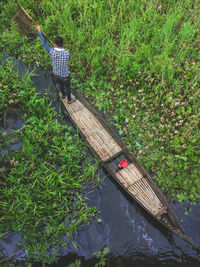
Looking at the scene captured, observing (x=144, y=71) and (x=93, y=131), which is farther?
(x=144, y=71)

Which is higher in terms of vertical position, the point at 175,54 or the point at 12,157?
the point at 175,54

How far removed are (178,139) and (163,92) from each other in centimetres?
141

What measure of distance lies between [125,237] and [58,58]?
4363 millimetres

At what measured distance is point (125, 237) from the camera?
407cm

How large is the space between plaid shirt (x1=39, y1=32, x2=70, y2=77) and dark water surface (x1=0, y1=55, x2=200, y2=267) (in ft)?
6.88

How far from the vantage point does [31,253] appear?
358cm

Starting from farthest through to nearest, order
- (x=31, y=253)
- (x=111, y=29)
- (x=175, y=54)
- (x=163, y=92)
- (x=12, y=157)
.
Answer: (x=111, y=29) → (x=175, y=54) → (x=163, y=92) → (x=12, y=157) → (x=31, y=253)

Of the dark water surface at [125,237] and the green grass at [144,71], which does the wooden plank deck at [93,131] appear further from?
the dark water surface at [125,237]

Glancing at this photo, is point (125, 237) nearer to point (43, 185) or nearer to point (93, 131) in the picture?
point (43, 185)

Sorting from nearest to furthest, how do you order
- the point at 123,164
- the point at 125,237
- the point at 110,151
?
the point at 125,237, the point at 123,164, the point at 110,151

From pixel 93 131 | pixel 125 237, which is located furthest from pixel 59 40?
pixel 125 237

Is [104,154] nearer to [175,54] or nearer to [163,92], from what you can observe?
[163,92]

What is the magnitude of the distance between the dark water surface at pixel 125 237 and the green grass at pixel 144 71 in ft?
2.71

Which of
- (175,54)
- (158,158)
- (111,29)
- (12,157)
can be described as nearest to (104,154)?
(158,158)
